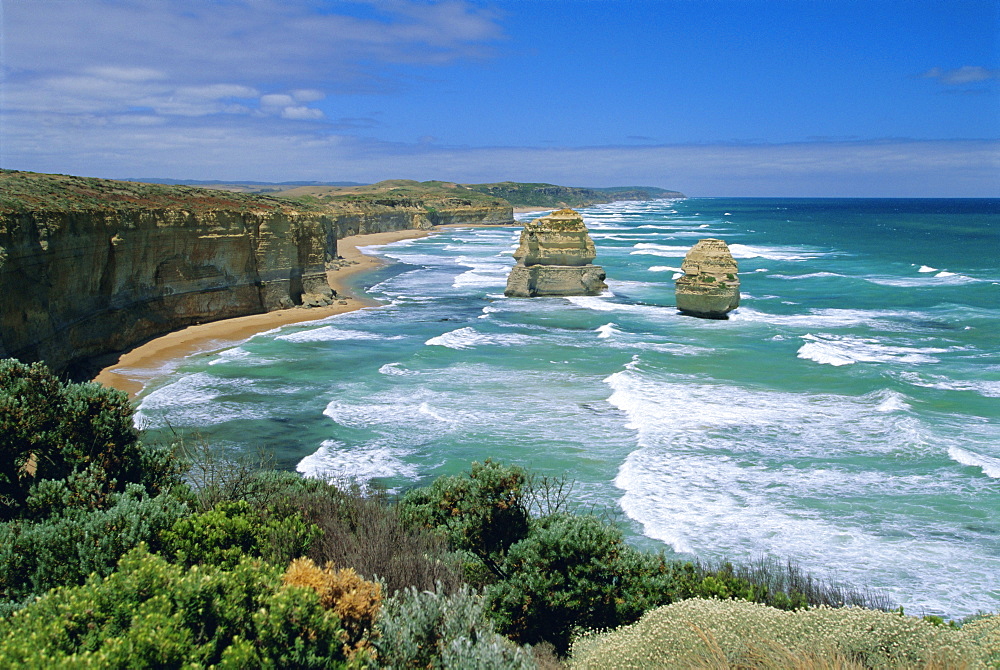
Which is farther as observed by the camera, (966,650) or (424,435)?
(424,435)

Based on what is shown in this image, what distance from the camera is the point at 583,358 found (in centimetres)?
2612

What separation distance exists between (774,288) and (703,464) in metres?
33.2

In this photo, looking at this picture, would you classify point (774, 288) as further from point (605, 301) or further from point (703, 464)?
point (703, 464)

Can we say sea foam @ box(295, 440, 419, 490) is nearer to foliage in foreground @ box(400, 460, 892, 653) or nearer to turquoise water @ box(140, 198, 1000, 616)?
turquoise water @ box(140, 198, 1000, 616)

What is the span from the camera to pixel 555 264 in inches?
1615

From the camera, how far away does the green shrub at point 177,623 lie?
4559 mm

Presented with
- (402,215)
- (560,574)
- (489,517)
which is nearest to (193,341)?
(489,517)

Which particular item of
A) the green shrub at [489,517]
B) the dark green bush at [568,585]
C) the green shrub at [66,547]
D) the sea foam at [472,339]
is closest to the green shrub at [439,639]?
the dark green bush at [568,585]

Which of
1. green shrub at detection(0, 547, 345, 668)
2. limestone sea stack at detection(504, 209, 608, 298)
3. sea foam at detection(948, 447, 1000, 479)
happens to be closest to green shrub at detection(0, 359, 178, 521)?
green shrub at detection(0, 547, 345, 668)

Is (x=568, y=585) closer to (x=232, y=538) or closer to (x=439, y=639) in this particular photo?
(x=439, y=639)

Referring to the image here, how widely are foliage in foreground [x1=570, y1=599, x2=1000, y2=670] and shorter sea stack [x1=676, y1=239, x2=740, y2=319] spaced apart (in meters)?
27.6

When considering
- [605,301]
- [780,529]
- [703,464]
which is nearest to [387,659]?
[780,529]

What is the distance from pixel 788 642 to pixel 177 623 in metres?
4.72

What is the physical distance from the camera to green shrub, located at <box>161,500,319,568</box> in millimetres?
6734
